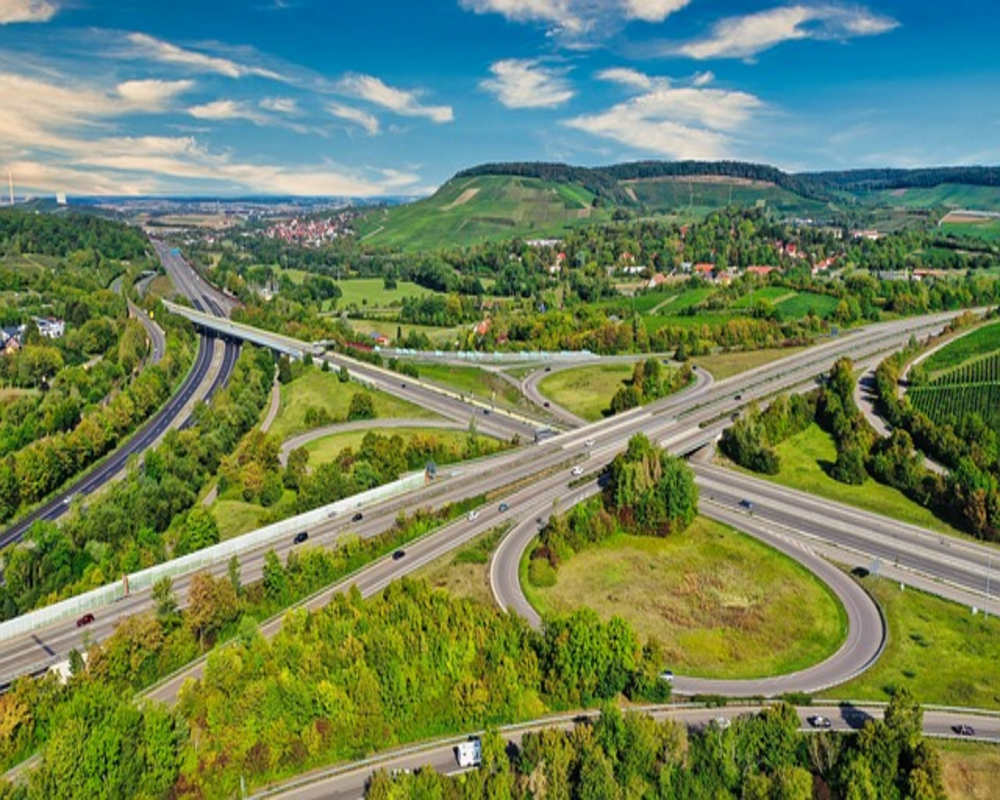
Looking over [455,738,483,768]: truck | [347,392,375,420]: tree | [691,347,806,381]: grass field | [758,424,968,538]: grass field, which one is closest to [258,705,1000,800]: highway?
[455,738,483,768]: truck

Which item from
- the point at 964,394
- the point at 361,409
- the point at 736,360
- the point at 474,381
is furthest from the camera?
the point at 736,360

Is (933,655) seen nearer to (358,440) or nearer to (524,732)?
(524,732)

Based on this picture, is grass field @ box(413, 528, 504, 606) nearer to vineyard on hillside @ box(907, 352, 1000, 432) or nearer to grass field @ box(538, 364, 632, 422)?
grass field @ box(538, 364, 632, 422)

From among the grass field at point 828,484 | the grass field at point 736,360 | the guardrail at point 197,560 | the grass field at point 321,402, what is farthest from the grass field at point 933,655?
the grass field at point 736,360

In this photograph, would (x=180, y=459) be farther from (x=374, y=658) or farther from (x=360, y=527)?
(x=374, y=658)

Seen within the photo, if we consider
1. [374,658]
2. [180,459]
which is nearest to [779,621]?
[374,658]

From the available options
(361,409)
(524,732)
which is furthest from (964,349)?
(524,732)

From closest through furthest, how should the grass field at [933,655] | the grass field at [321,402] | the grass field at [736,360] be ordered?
the grass field at [933,655], the grass field at [321,402], the grass field at [736,360]

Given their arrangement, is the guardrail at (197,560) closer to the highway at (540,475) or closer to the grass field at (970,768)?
the highway at (540,475)
